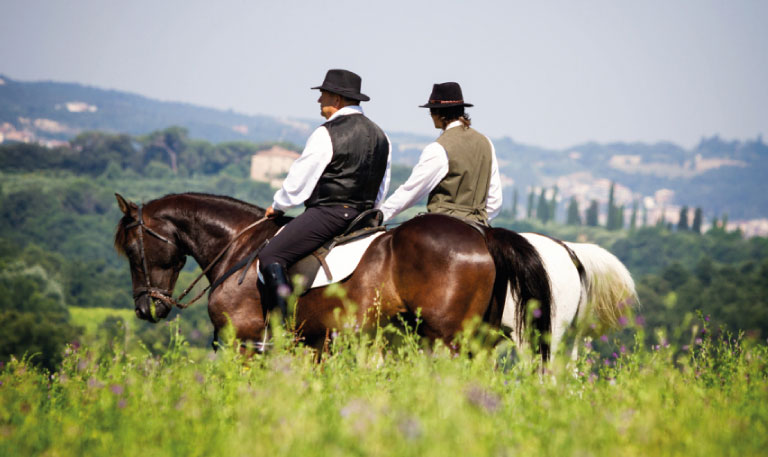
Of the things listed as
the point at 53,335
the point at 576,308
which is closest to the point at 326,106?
the point at 576,308

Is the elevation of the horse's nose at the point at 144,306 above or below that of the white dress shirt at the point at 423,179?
below

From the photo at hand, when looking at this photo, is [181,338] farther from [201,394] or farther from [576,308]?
[576,308]

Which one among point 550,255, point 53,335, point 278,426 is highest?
point 550,255

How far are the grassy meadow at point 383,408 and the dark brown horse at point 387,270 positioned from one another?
1.66 feet

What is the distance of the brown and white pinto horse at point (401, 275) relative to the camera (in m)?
5.66

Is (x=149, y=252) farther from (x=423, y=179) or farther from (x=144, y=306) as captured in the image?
(x=423, y=179)

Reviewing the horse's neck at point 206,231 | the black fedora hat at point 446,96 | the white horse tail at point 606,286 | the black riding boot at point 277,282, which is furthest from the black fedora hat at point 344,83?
the white horse tail at point 606,286

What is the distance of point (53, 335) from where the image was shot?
2506 inches

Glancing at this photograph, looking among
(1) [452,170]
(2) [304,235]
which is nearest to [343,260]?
(2) [304,235]

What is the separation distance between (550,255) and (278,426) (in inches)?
127

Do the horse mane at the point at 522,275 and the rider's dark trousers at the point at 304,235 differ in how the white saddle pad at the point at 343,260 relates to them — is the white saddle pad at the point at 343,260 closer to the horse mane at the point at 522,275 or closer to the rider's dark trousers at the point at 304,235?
the rider's dark trousers at the point at 304,235

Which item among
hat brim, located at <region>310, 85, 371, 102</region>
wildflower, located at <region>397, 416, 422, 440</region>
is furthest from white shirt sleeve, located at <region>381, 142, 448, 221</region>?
wildflower, located at <region>397, 416, 422, 440</region>

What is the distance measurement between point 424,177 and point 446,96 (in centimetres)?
81

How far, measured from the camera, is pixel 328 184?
643 centimetres
